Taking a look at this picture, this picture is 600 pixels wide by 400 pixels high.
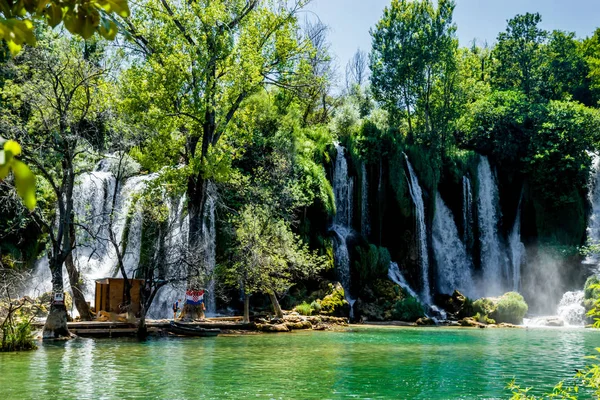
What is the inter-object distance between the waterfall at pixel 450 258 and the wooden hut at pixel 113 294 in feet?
63.9

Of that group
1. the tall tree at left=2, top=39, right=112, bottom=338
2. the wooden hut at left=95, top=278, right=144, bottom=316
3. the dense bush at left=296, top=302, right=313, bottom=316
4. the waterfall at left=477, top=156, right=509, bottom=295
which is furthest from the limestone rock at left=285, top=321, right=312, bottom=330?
the waterfall at left=477, top=156, right=509, bottom=295

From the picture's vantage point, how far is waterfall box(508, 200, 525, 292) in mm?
37594

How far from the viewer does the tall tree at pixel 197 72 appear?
81.7 ft

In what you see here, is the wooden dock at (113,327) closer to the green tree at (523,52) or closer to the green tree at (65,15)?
the green tree at (65,15)

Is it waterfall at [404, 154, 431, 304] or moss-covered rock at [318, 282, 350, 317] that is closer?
moss-covered rock at [318, 282, 350, 317]

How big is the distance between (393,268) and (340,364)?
21041 mm

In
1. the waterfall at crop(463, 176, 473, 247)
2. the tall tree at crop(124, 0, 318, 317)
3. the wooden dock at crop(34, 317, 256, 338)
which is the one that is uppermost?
the tall tree at crop(124, 0, 318, 317)

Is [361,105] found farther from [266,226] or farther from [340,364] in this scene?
[340,364]

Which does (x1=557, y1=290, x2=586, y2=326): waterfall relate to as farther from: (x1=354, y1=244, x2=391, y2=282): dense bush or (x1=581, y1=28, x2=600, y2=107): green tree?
(x1=581, y1=28, x2=600, y2=107): green tree

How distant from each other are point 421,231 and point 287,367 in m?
23.2

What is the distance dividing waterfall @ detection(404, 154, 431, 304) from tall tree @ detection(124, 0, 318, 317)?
13829 millimetres

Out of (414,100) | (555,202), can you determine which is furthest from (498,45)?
(555,202)

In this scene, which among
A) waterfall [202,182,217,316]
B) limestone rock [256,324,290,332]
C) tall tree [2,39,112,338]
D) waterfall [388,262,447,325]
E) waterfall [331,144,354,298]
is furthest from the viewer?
waterfall [331,144,354,298]

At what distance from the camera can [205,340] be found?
2092 cm
